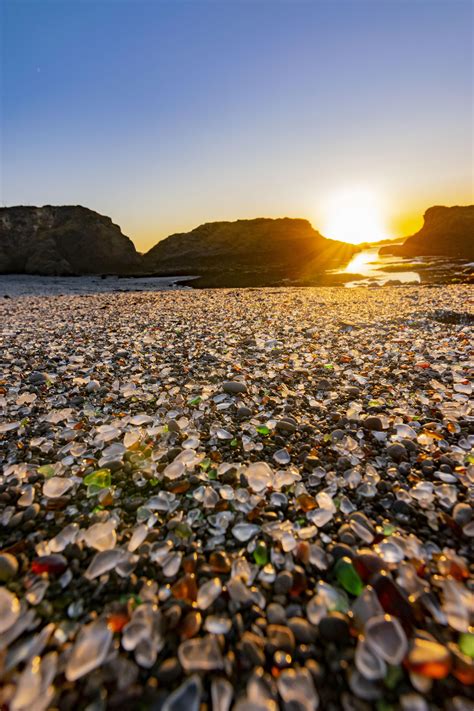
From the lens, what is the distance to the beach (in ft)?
4.09

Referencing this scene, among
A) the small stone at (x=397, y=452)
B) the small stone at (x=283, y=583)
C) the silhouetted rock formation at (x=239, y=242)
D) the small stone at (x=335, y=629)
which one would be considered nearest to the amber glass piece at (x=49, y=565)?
the small stone at (x=283, y=583)

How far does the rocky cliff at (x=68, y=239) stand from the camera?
4912cm

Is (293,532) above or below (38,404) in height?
below

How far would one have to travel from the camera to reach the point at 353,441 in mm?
2898

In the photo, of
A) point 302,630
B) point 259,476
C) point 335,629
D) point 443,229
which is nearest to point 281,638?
point 302,630

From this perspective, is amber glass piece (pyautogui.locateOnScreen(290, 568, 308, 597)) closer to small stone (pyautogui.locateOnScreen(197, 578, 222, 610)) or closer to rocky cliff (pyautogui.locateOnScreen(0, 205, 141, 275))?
small stone (pyautogui.locateOnScreen(197, 578, 222, 610))

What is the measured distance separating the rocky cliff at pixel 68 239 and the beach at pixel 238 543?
53371 mm

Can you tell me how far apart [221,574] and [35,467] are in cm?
178

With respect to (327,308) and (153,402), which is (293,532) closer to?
(153,402)

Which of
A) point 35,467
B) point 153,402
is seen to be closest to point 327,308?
point 153,402

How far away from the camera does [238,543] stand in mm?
1898

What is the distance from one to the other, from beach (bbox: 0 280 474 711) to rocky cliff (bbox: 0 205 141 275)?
175ft

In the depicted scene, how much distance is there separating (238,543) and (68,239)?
68075 mm

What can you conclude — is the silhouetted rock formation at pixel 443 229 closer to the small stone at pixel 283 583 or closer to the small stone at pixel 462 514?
the small stone at pixel 462 514
